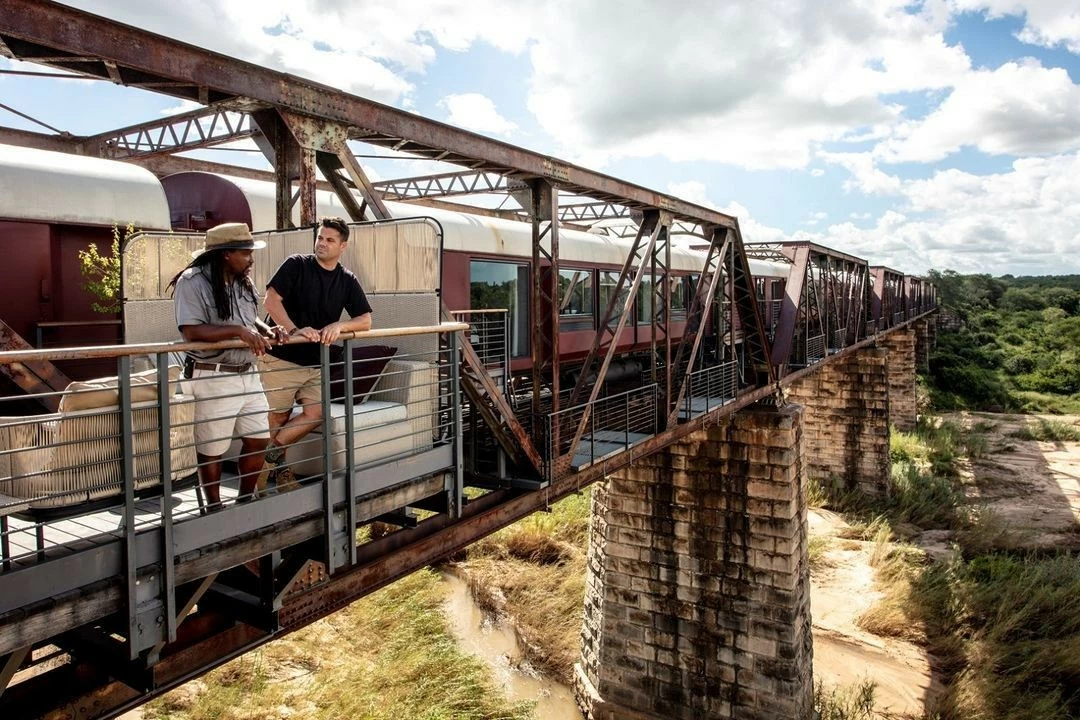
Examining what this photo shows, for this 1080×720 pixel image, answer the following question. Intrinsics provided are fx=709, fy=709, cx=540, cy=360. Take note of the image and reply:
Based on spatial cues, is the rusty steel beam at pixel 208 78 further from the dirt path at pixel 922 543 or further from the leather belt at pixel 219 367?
the dirt path at pixel 922 543

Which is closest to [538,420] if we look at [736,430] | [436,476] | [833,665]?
[436,476]

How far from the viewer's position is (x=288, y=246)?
16.8 ft

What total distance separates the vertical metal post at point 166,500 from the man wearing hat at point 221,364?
548 mm

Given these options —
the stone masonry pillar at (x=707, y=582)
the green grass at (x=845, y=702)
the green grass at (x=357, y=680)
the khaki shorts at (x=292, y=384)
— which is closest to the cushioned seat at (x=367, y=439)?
the khaki shorts at (x=292, y=384)

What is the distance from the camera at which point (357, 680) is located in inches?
515

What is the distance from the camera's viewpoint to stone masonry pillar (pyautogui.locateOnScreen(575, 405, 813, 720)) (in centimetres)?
1166

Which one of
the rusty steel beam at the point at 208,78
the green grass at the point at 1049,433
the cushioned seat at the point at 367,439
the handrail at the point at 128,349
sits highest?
the rusty steel beam at the point at 208,78

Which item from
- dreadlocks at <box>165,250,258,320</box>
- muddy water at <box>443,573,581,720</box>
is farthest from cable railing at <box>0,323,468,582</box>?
muddy water at <box>443,573,581,720</box>

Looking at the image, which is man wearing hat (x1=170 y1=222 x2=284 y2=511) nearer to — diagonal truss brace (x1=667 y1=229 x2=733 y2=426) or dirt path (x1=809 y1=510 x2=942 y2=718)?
diagonal truss brace (x1=667 y1=229 x2=733 y2=426)

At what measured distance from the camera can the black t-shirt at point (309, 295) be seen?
4129 mm

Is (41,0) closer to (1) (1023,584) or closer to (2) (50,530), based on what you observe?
(2) (50,530)

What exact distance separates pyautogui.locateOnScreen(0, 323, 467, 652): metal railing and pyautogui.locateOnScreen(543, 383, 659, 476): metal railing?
64.8 inches

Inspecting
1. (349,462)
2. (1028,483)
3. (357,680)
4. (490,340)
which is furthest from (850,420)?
(349,462)

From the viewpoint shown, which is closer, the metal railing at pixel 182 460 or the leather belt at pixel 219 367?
the metal railing at pixel 182 460
